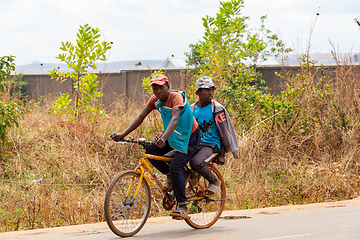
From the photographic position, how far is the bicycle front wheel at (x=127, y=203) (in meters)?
6.29

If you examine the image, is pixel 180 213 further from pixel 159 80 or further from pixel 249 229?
pixel 159 80

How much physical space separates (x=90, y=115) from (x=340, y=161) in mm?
5498

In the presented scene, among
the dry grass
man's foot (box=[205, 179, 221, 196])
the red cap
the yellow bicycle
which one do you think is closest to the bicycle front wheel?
the yellow bicycle

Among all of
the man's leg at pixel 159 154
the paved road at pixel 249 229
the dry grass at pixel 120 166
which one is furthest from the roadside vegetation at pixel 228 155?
the man's leg at pixel 159 154

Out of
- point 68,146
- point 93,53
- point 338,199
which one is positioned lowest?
point 338,199

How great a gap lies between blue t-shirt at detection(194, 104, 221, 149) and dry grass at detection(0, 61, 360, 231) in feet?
7.20

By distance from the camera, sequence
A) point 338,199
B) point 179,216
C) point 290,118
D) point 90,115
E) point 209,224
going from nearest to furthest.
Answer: point 179,216, point 209,224, point 338,199, point 90,115, point 290,118

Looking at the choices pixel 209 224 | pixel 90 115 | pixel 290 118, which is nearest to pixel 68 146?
pixel 90 115

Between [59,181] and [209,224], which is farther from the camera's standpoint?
[59,181]

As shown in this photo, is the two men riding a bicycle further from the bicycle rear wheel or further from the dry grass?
the dry grass

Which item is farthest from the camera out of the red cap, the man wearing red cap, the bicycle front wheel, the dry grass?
the dry grass

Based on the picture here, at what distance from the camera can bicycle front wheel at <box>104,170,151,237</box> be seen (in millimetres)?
6293

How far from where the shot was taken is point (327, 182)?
1073 cm

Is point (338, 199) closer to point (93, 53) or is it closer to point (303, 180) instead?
point (303, 180)
